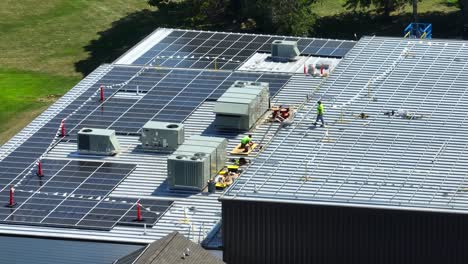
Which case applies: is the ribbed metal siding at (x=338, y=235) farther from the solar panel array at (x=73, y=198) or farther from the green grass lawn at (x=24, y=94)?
the green grass lawn at (x=24, y=94)

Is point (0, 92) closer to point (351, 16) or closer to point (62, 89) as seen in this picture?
point (62, 89)

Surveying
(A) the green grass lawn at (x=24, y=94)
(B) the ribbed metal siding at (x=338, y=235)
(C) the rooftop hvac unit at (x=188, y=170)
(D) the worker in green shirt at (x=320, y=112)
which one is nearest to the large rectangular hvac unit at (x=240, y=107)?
(D) the worker in green shirt at (x=320, y=112)

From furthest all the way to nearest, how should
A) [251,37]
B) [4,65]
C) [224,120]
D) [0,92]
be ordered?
[4,65] < [0,92] < [251,37] < [224,120]

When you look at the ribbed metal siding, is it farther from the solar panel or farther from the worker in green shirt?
the worker in green shirt

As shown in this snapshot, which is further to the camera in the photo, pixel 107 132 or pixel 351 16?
pixel 351 16

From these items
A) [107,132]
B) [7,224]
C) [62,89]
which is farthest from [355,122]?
[62,89]

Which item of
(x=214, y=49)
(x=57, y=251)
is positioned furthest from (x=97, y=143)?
(x=214, y=49)
